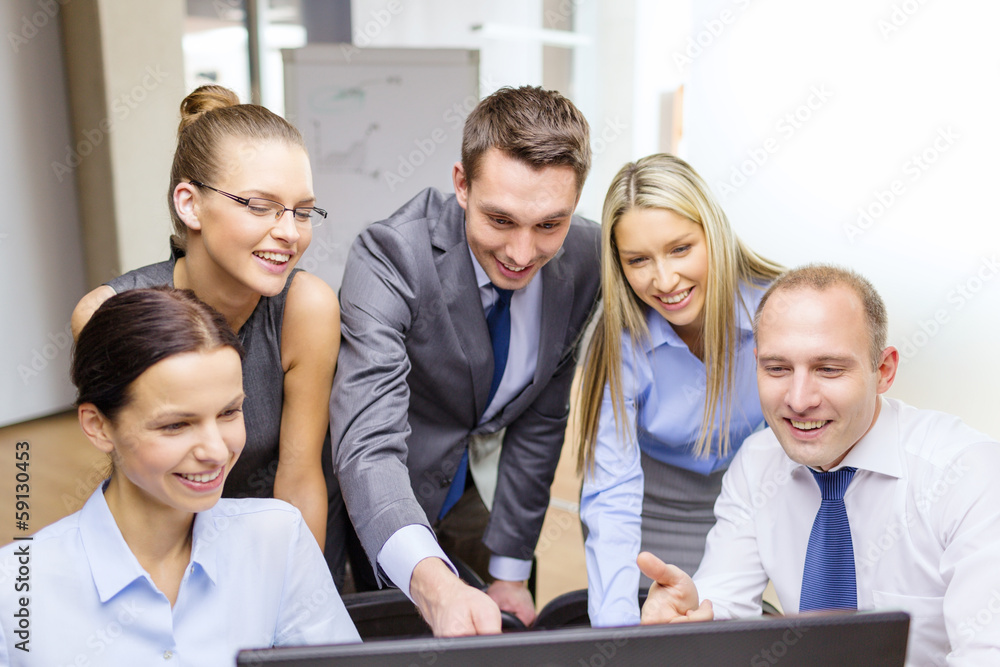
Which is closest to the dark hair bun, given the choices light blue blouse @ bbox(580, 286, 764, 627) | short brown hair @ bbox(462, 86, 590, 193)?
short brown hair @ bbox(462, 86, 590, 193)

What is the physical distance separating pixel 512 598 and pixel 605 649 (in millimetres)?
1402

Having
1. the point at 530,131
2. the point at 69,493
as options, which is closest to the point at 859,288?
the point at 530,131

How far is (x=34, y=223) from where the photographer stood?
4656mm

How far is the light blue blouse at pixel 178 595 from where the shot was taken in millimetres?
1080

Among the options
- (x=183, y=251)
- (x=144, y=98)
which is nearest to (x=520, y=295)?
(x=183, y=251)

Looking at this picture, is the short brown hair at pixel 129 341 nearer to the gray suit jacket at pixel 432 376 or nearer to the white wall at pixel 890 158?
the gray suit jacket at pixel 432 376

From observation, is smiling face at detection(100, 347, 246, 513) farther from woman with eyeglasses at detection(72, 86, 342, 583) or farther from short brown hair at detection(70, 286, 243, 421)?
woman with eyeglasses at detection(72, 86, 342, 583)

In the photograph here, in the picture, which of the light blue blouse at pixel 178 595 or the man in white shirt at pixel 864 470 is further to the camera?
the man in white shirt at pixel 864 470

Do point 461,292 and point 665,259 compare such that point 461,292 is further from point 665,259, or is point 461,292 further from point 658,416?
point 658,416

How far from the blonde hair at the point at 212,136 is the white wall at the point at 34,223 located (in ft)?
12.1

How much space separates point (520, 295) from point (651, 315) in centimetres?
32

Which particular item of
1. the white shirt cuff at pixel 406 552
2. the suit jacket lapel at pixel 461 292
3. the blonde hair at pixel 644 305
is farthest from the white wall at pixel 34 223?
the white shirt cuff at pixel 406 552

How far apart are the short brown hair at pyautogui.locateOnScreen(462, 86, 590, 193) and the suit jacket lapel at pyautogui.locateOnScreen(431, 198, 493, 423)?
6.3 inches

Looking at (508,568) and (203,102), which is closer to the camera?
(203,102)
